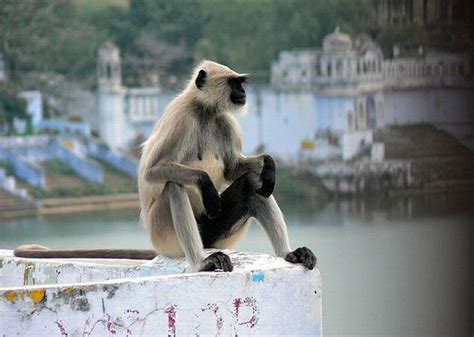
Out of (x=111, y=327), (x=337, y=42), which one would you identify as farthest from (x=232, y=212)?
(x=337, y=42)

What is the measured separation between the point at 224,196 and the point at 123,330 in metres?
1.16

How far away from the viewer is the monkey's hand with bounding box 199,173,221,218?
4.03 metres

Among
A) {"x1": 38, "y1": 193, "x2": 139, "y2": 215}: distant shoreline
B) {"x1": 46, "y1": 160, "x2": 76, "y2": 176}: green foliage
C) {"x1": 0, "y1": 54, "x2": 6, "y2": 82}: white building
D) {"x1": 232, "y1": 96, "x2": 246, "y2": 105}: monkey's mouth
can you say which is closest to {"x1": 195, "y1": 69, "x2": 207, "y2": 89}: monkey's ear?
{"x1": 232, "y1": 96, "x2": 246, "y2": 105}: monkey's mouth

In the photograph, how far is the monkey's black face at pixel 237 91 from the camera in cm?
445

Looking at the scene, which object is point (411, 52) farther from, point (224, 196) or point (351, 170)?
point (224, 196)

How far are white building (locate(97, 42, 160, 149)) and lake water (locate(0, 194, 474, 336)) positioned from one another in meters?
1.61

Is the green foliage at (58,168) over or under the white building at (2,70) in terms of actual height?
under

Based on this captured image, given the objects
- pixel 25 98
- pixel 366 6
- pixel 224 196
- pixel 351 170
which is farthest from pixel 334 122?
pixel 224 196

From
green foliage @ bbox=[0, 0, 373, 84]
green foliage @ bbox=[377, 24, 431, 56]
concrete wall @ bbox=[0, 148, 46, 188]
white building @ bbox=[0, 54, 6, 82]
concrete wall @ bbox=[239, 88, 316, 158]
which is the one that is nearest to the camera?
green foliage @ bbox=[377, 24, 431, 56]

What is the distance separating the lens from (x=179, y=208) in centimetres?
402

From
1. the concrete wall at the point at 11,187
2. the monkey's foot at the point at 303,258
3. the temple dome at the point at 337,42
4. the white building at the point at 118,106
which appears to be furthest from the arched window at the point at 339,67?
the monkey's foot at the point at 303,258

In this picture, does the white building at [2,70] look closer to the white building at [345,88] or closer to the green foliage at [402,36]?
the white building at [345,88]

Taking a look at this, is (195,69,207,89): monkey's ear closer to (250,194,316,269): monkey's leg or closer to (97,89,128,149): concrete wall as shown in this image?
(250,194,316,269): monkey's leg

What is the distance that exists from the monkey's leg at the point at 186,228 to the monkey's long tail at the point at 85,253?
34 centimetres
